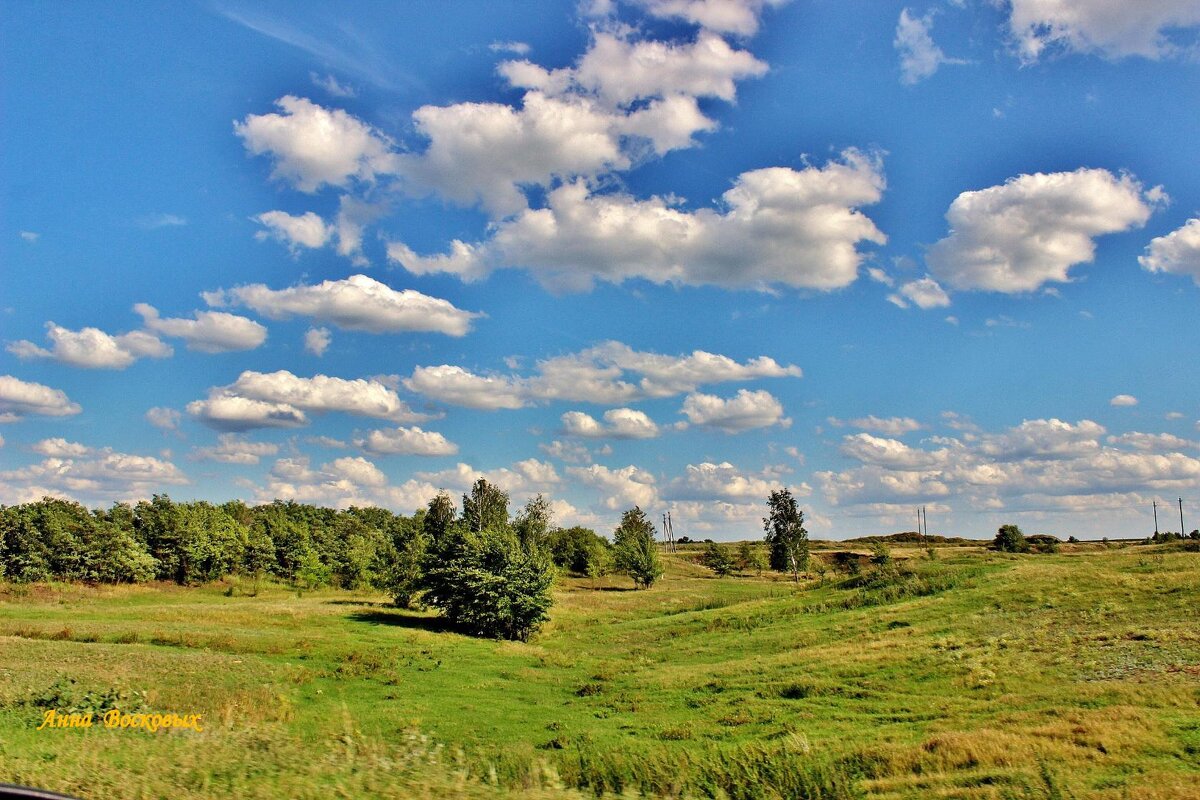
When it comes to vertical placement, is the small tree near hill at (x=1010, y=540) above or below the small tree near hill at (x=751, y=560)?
above

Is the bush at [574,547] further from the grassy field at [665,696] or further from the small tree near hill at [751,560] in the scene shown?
the grassy field at [665,696]

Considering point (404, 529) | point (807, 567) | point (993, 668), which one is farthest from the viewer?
point (404, 529)

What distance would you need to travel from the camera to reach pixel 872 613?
54000 millimetres

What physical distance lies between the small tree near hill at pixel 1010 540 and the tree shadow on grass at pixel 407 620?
335 feet

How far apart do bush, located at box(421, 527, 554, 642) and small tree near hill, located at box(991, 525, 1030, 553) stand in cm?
9687

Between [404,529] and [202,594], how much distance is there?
3641 inches

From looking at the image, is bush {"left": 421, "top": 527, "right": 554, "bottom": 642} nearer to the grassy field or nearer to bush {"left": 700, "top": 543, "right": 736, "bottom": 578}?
the grassy field

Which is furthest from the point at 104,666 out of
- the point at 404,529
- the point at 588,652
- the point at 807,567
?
the point at 404,529

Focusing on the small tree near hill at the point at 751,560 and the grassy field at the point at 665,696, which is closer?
the grassy field at the point at 665,696

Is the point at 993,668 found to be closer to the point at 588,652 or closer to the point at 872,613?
the point at 872,613

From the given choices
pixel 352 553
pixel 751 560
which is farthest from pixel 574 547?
pixel 352 553

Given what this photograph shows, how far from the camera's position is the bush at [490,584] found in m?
57.8
